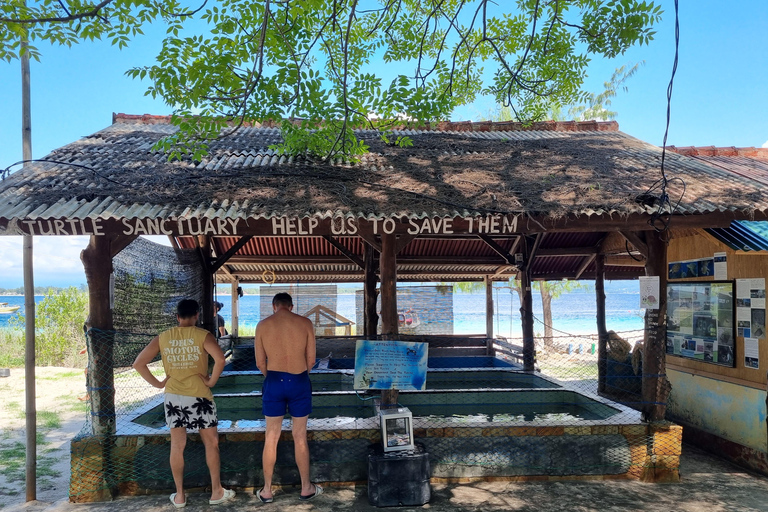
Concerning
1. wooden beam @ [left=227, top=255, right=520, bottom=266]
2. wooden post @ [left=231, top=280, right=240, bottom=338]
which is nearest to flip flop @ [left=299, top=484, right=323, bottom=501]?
wooden beam @ [left=227, top=255, right=520, bottom=266]

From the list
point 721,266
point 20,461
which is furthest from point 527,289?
point 20,461

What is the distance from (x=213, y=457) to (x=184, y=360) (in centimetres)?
89

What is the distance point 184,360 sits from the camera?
14.7 ft

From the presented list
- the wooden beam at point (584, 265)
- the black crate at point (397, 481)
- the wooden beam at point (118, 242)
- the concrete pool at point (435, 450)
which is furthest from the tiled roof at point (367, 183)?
the wooden beam at point (584, 265)

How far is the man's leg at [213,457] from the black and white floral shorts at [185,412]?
0.08 m

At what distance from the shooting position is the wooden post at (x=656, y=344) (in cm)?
536

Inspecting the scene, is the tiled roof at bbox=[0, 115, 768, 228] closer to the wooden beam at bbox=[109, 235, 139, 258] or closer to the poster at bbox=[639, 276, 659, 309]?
the wooden beam at bbox=[109, 235, 139, 258]

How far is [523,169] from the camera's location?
6379mm

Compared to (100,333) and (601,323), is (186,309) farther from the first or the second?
(601,323)

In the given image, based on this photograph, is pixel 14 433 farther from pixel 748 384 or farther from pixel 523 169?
pixel 748 384

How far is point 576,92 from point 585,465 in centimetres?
578

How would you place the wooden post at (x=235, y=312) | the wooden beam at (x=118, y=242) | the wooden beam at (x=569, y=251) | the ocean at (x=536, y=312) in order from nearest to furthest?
1. the wooden beam at (x=118, y=242)
2. the wooden beam at (x=569, y=251)
3. the wooden post at (x=235, y=312)
4. the ocean at (x=536, y=312)

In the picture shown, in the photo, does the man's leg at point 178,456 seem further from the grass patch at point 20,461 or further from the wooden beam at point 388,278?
the wooden beam at point 388,278

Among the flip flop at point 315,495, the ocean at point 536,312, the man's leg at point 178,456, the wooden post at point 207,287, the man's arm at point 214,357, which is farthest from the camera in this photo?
the ocean at point 536,312
